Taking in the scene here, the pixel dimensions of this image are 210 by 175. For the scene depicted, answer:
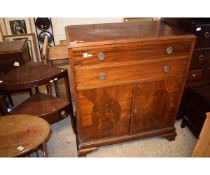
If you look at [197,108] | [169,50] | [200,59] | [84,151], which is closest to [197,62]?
[200,59]

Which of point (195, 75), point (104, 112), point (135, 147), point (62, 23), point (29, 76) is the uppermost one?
point (62, 23)

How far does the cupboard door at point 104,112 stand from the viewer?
4.72 feet

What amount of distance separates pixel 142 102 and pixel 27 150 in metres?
0.90

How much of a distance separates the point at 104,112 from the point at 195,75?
36.5 inches

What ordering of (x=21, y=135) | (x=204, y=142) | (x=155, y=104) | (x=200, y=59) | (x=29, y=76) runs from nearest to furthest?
(x=21, y=135) → (x=204, y=142) → (x=29, y=76) → (x=155, y=104) → (x=200, y=59)

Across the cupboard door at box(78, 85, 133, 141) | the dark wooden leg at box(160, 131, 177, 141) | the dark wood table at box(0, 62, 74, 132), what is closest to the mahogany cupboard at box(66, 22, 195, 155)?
the cupboard door at box(78, 85, 133, 141)

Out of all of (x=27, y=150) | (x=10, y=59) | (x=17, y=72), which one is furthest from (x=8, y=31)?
(x=27, y=150)

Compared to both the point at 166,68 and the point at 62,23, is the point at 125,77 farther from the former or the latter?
the point at 62,23

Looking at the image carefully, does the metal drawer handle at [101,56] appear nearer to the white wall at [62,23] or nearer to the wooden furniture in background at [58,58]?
the wooden furniture in background at [58,58]

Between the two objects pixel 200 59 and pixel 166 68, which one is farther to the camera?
pixel 200 59

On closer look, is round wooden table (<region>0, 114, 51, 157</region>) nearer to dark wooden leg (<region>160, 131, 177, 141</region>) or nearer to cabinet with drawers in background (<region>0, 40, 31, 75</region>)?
cabinet with drawers in background (<region>0, 40, 31, 75</region>)

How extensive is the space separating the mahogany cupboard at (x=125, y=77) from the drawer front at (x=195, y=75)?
0.92 feet

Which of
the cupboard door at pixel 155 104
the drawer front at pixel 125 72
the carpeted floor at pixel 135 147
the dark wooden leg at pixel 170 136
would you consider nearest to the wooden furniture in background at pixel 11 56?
the carpeted floor at pixel 135 147

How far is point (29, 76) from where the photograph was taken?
4.96ft
